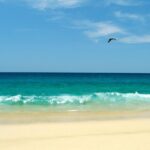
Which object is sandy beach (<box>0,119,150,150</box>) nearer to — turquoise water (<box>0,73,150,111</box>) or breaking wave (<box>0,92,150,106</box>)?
turquoise water (<box>0,73,150,111</box>)

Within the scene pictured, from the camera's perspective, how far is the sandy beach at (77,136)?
7.92 meters

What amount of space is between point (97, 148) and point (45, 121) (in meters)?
4.14

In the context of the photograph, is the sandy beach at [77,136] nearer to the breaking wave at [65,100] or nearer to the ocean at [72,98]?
the ocean at [72,98]

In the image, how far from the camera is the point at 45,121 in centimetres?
1172

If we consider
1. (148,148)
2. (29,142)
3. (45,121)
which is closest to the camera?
(148,148)

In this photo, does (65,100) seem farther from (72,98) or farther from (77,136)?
(77,136)

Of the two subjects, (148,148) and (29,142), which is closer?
(148,148)

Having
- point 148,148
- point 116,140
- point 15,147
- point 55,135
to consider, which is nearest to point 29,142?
point 15,147

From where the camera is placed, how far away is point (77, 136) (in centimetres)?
901

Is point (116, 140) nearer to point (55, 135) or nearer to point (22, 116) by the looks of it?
point (55, 135)

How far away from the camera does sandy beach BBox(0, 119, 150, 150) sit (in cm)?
792

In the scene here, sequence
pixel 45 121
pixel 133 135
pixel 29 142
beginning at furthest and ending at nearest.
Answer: pixel 45 121, pixel 133 135, pixel 29 142

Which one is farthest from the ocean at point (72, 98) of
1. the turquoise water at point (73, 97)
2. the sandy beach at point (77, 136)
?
the sandy beach at point (77, 136)

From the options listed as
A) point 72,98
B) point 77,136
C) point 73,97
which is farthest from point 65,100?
point 77,136
